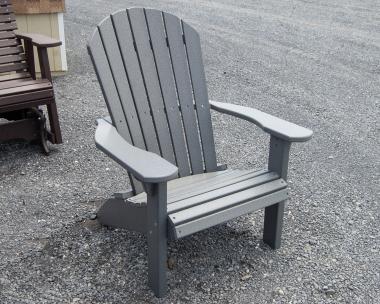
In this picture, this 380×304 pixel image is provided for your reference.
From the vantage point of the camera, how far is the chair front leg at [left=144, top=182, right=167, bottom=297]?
205 centimetres

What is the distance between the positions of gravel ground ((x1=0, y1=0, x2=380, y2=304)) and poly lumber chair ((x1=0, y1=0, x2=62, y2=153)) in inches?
6.6

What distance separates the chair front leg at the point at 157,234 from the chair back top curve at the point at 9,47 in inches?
84.9

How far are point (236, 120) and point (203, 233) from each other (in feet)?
5.98

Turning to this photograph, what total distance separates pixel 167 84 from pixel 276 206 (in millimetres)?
855

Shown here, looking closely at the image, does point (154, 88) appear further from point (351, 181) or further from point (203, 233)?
point (351, 181)

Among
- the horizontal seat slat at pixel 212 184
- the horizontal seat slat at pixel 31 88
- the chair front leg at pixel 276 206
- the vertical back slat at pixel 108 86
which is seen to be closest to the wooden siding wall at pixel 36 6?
the horizontal seat slat at pixel 31 88

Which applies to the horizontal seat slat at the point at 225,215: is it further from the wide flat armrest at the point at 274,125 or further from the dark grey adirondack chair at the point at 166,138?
the wide flat armrest at the point at 274,125

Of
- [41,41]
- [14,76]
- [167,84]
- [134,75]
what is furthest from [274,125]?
[14,76]

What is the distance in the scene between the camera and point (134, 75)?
2.67 metres

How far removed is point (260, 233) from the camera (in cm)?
280

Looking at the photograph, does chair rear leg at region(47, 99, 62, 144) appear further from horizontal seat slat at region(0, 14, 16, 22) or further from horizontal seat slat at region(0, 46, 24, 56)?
horizontal seat slat at region(0, 14, 16, 22)

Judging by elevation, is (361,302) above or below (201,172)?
below

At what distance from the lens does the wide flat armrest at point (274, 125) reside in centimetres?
240

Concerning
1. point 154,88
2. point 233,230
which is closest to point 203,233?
point 233,230
